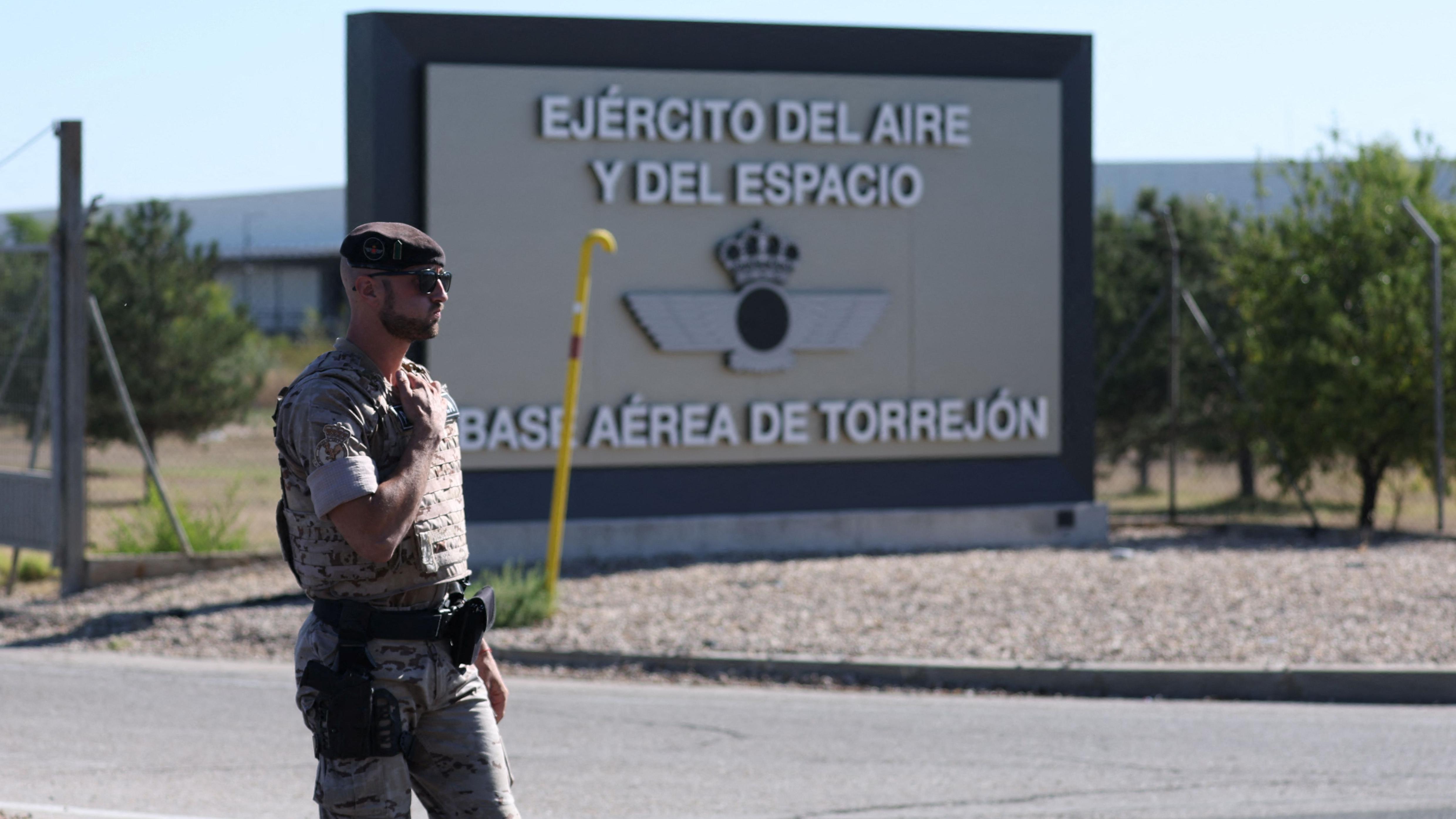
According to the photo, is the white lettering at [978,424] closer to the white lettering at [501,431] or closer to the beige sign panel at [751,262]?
the beige sign panel at [751,262]

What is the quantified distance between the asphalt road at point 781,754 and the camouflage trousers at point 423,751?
2627mm

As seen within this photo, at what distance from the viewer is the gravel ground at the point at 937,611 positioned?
9125 millimetres

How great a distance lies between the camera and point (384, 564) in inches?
126

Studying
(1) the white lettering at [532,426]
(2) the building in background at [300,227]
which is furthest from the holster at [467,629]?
(2) the building in background at [300,227]

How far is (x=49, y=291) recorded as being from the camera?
38.9ft

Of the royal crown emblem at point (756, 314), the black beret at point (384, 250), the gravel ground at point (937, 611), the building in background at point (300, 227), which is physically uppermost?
the building in background at point (300, 227)

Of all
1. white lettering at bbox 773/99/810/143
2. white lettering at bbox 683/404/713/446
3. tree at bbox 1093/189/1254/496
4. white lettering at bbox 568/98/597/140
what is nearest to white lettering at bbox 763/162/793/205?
white lettering at bbox 773/99/810/143

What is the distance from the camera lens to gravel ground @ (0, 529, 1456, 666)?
9.12 m

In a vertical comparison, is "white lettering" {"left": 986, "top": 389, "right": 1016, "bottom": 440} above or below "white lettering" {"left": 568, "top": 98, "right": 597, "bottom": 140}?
below

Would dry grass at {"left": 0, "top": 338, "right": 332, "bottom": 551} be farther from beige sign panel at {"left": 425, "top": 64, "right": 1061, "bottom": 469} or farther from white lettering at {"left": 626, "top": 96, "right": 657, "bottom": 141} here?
white lettering at {"left": 626, "top": 96, "right": 657, "bottom": 141}

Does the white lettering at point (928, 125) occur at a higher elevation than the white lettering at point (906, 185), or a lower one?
higher

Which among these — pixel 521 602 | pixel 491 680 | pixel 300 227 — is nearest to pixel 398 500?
pixel 491 680

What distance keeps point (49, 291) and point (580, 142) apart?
4484 mm

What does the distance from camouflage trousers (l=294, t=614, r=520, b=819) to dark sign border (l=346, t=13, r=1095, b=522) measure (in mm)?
9510
